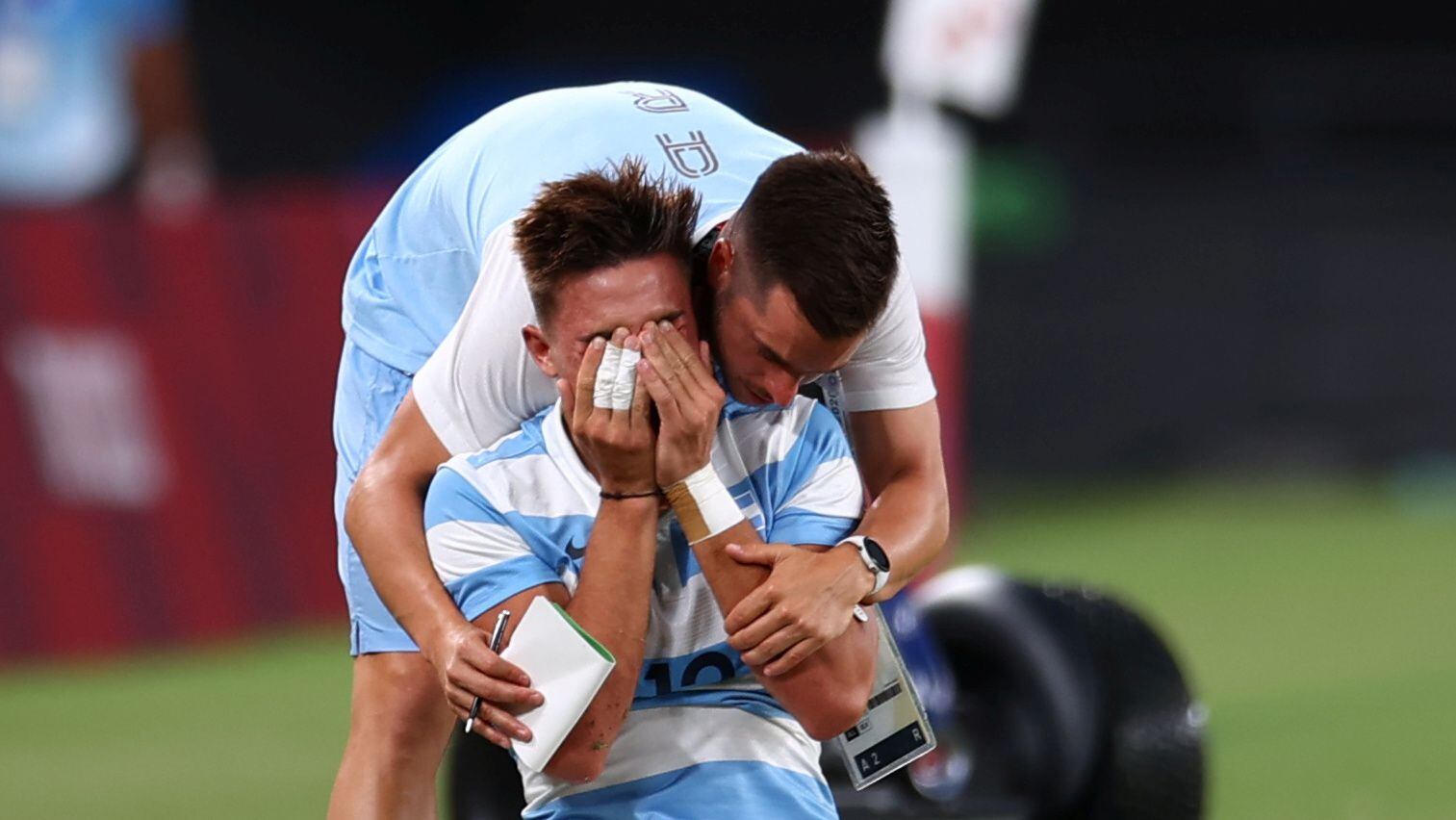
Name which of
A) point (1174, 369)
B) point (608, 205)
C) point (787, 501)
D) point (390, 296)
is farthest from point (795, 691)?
point (1174, 369)

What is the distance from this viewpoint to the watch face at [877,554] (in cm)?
355

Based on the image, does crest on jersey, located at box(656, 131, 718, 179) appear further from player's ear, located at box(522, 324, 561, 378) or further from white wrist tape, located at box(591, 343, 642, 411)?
white wrist tape, located at box(591, 343, 642, 411)

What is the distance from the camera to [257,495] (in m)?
9.41

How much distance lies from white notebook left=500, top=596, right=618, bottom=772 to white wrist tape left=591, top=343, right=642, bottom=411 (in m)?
0.30

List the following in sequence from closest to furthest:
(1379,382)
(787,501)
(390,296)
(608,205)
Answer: (608,205) < (787,501) < (390,296) < (1379,382)

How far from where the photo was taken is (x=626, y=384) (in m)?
3.26

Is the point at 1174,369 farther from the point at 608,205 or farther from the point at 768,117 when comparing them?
the point at 608,205

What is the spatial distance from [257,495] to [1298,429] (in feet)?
29.0

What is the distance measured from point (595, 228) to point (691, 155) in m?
0.69

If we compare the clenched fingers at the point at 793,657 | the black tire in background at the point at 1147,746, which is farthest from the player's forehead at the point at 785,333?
the black tire in background at the point at 1147,746

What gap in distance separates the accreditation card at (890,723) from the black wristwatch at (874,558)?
0.17 metres

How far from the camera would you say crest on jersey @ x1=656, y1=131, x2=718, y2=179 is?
12.9ft

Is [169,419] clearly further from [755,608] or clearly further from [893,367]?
[755,608]

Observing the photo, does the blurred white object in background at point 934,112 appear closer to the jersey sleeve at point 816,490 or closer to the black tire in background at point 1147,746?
the black tire in background at point 1147,746
